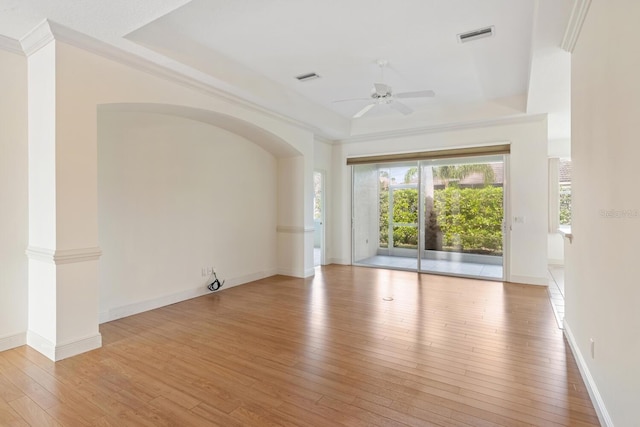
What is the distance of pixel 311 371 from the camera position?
2.75 m

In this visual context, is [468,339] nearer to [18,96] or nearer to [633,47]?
[633,47]

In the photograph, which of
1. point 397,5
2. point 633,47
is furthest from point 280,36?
point 633,47

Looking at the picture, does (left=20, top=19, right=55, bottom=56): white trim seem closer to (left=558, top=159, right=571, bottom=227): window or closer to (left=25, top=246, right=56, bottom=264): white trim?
(left=25, top=246, right=56, bottom=264): white trim

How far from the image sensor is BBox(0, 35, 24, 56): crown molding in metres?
3.03

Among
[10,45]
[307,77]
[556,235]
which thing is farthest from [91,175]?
A: [556,235]

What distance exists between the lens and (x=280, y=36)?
358 cm

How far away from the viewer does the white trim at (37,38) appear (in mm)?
2840

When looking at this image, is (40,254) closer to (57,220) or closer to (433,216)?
(57,220)

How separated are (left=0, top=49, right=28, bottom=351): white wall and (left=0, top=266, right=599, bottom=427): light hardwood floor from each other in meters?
0.31

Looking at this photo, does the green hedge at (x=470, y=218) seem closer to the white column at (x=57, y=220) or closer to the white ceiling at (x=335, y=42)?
the white ceiling at (x=335, y=42)

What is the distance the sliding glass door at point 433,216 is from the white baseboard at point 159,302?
3102 mm

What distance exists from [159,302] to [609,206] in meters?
4.78

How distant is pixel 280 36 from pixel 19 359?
395 cm

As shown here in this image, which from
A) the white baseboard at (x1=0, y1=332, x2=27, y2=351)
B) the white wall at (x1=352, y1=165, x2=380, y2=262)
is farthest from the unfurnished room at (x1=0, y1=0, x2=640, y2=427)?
the white wall at (x1=352, y1=165, x2=380, y2=262)
